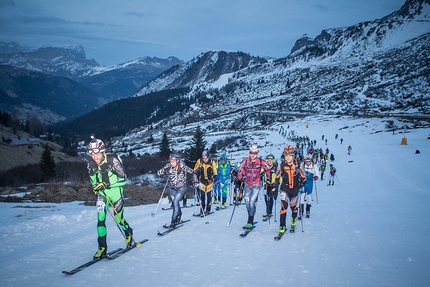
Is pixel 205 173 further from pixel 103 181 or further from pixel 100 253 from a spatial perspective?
pixel 100 253

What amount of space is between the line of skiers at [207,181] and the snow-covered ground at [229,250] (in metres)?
0.61

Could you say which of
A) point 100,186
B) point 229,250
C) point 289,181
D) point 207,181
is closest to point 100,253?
point 100,186

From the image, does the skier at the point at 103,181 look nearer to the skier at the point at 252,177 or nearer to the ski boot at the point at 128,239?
the ski boot at the point at 128,239

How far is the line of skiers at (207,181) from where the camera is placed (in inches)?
257

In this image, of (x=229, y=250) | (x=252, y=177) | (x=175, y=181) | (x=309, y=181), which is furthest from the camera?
(x=309, y=181)

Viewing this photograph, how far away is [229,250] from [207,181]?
184 inches

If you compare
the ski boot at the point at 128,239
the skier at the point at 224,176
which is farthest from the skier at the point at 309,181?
the ski boot at the point at 128,239

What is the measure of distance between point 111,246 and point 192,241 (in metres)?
2.14

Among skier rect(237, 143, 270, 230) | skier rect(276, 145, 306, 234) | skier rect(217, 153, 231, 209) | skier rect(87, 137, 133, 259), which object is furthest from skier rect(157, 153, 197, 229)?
skier rect(217, 153, 231, 209)

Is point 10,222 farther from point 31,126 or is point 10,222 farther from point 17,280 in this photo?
point 31,126

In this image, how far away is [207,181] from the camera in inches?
457

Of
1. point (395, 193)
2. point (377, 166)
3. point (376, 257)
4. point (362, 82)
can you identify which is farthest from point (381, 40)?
point (376, 257)

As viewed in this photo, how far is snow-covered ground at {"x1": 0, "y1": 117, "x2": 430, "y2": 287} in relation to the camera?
5523mm

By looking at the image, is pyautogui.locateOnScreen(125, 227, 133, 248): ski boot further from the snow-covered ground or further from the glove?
the glove
